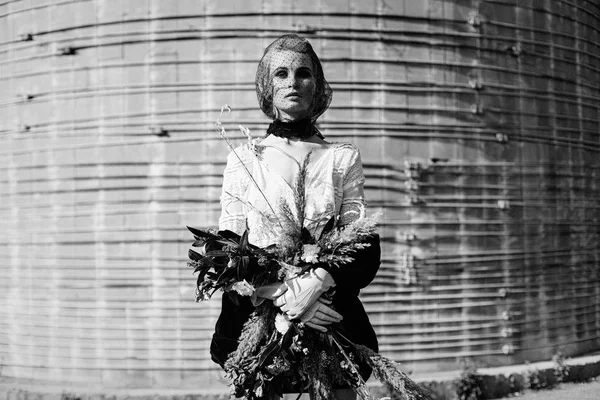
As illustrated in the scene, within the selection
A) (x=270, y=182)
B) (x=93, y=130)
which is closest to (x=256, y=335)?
(x=270, y=182)

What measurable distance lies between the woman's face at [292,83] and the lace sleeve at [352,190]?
0.23 metres

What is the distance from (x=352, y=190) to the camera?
2.39m

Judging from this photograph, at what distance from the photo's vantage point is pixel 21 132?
682 cm

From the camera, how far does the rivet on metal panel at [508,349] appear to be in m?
6.62

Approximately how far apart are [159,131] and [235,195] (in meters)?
4.06

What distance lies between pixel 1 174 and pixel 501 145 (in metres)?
4.83

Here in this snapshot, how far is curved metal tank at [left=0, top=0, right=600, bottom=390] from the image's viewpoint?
627cm

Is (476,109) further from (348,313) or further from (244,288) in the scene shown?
(244,288)

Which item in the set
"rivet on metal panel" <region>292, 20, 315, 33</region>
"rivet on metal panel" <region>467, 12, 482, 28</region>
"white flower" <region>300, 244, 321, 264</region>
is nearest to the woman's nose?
"white flower" <region>300, 244, 321, 264</region>

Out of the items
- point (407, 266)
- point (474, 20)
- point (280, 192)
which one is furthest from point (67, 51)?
point (280, 192)

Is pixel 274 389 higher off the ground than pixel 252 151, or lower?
lower

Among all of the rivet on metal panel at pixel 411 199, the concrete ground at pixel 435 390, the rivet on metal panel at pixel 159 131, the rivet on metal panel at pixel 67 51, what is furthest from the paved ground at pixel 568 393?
the rivet on metal panel at pixel 67 51

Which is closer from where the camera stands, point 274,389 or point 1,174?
point 274,389

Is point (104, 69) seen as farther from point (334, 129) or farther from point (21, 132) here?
point (334, 129)
